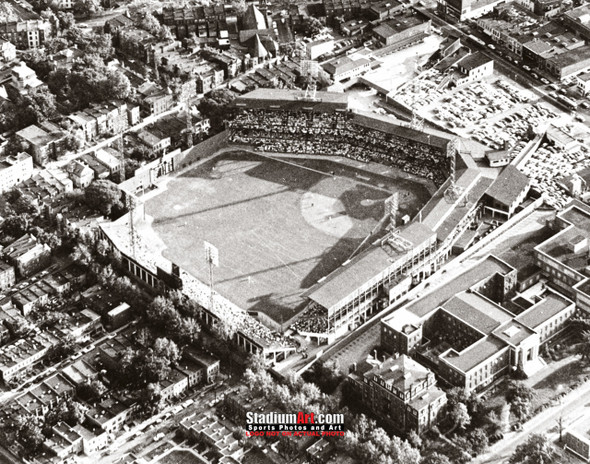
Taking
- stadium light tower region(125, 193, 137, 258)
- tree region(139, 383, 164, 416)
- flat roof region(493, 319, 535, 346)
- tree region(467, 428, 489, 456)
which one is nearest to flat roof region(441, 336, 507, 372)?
flat roof region(493, 319, 535, 346)

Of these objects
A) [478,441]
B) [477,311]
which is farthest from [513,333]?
[478,441]

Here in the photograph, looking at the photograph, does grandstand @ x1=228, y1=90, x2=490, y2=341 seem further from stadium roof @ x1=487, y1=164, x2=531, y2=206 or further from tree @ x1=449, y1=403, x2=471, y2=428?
tree @ x1=449, y1=403, x2=471, y2=428

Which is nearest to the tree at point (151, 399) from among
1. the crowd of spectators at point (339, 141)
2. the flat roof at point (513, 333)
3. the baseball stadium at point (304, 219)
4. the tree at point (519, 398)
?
the baseball stadium at point (304, 219)

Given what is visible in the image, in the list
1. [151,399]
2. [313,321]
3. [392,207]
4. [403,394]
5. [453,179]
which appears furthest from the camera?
[453,179]

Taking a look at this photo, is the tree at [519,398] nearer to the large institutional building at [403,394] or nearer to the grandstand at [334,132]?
the large institutional building at [403,394]

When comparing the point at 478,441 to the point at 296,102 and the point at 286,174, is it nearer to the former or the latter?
the point at 286,174

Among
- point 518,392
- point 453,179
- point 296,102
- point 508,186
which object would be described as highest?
point 296,102

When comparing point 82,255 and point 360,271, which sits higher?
point 360,271

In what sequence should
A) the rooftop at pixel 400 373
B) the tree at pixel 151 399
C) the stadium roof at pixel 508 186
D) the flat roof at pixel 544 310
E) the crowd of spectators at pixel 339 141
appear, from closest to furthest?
the rooftop at pixel 400 373
the tree at pixel 151 399
the flat roof at pixel 544 310
the stadium roof at pixel 508 186
the crowd of spectators at pixel 339 141
